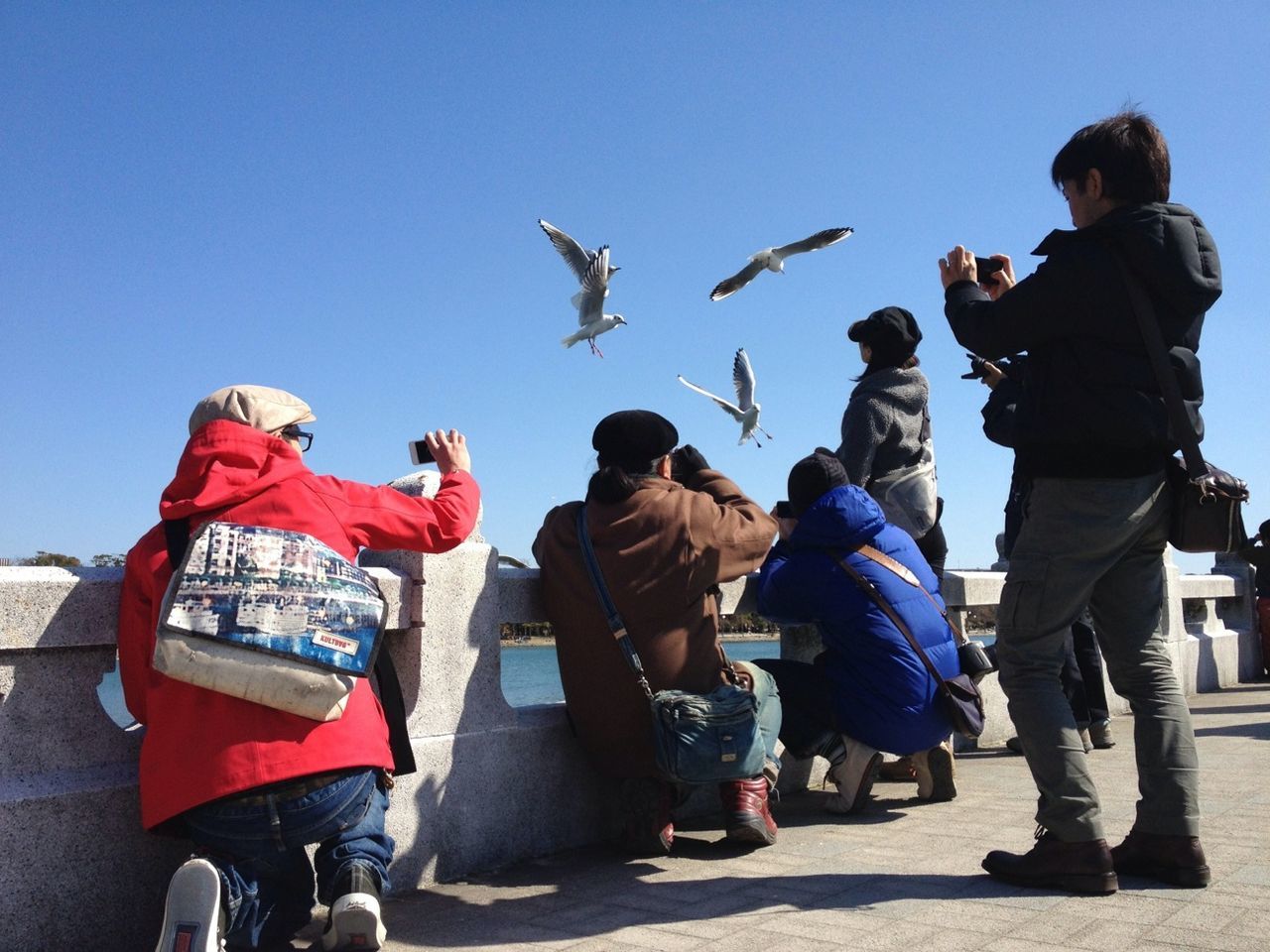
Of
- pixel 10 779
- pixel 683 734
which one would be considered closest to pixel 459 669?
pixel 683 734

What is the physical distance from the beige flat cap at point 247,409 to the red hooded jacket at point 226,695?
52 millimetres

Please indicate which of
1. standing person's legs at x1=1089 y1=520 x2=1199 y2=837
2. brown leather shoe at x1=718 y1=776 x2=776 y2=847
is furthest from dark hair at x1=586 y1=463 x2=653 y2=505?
standing person's legs at x1=1089 y1=520 x2=1199 y2=837

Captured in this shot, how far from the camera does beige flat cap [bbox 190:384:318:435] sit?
3155mm

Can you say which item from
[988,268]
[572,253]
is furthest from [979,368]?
[572,253]

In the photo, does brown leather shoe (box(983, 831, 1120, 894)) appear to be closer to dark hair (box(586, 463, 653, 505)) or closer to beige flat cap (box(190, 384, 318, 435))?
dark hair (box(586, 463, 653, 505))

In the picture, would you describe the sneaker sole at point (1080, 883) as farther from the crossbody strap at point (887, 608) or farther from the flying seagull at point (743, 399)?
the flying seagull at point (743, 399)

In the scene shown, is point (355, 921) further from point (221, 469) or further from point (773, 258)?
point (773, 258)

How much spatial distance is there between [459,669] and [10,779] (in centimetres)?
144

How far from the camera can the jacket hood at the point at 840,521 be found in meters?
4.59

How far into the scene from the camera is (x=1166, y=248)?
3.38 meters

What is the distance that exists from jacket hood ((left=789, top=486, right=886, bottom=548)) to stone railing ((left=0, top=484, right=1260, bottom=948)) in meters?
0.69

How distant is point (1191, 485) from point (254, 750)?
2.71 m

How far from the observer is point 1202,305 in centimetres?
349

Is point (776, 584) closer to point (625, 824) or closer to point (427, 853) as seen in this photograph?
point (625, 824)
